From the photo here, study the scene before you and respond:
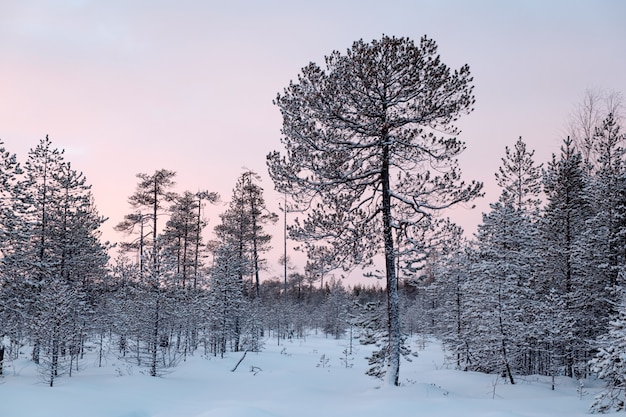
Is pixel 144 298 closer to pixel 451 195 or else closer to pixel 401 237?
pixel 401 237

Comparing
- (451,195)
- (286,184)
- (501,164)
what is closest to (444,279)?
(501,164)

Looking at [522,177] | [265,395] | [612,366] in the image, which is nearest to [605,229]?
[522,177]

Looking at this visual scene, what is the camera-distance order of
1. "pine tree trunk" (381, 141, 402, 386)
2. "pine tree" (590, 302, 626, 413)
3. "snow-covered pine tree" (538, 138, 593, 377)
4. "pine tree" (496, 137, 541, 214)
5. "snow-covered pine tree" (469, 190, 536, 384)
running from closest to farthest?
"pine tree" (590, 302, 626, 413)
"pine tree trunk" (381, 141, 402, 386)
"snow-covered pine tree" (469, 190, 536, 384)
"snow-covered pine tree" (538, 138, 593, 377)
"pine tree" (496, 137, 541, 214)

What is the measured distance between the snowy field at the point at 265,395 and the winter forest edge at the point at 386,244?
1048mm

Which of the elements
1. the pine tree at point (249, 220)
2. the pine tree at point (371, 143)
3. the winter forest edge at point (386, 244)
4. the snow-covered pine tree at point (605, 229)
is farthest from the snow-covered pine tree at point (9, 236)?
the snow-covered pine tree at point (605, 229)

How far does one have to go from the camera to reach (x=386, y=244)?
50.0ft

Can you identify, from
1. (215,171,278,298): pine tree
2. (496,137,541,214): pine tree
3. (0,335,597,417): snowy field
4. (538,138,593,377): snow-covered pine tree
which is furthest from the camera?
(215,171,278,298): pine tree

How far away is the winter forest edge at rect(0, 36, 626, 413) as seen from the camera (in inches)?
583

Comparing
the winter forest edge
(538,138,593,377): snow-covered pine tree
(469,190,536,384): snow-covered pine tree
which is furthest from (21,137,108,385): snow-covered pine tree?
(538,138,593,377): snow-covered pine tree

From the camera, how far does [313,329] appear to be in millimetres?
68375

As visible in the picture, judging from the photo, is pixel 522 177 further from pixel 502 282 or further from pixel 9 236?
pixel 9 236

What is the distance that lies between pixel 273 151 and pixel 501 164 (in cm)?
1680

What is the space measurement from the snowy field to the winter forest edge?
1048 mm

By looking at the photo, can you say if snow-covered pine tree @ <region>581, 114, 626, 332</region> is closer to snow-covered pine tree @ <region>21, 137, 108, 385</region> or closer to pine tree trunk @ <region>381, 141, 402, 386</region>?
pine tree trunk @ <region>381, 141, 402, 386</region>
